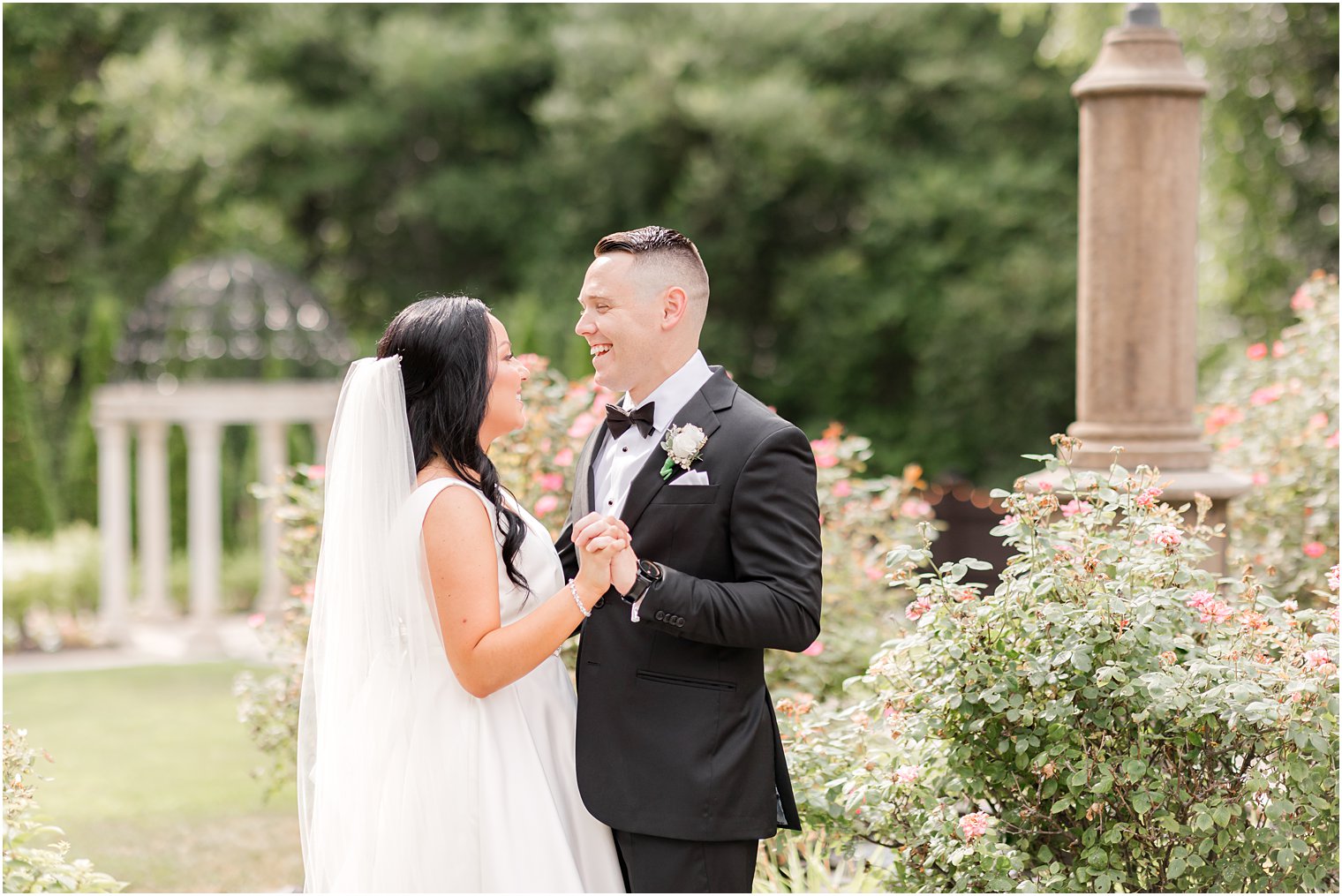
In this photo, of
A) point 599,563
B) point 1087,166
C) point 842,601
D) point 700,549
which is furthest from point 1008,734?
point 1087,166

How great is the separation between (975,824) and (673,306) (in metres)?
1.64

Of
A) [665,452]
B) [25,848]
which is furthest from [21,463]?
[665,452]

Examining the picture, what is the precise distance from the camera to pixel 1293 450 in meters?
6.58

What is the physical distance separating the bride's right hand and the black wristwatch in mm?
58

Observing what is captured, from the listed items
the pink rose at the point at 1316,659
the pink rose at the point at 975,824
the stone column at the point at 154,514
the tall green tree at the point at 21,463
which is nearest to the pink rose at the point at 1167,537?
the pink rose at the point at 1316,659

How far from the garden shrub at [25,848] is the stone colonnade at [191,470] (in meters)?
8.93

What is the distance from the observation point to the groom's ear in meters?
3.04

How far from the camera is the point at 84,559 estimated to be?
45.3 ft

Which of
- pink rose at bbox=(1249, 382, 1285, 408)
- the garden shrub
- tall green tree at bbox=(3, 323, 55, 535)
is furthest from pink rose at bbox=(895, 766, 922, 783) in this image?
tall green tree at bbox=(3, 323, 55, 535)

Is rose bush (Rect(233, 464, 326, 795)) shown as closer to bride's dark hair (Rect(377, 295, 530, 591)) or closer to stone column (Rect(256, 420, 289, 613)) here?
bride's dark hair (Rect(377, 295, 530, 591))

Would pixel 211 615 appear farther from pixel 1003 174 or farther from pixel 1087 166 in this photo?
pixel 1003 174

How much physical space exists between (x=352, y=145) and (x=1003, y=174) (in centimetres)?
1017

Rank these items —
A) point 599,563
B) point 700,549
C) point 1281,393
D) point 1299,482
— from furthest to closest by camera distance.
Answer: point 1281,393
point 1299,482
point 700,549
point 599,563

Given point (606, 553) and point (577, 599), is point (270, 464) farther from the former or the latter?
point (606, 553)
